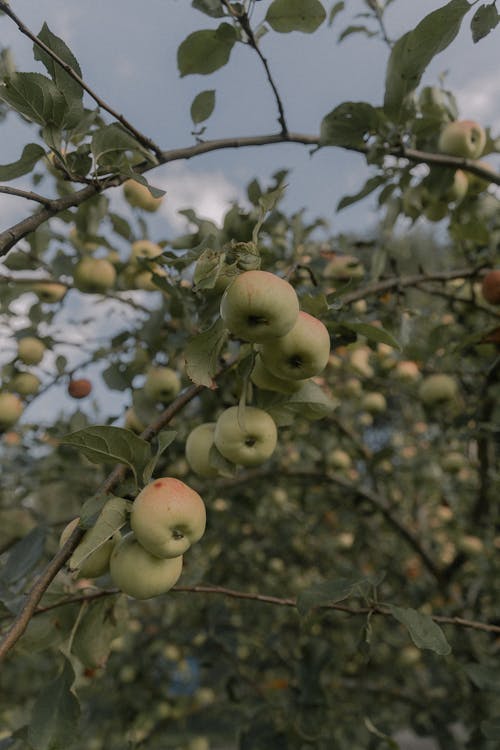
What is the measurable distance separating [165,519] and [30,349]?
1299 mm

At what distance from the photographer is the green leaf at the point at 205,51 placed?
4.15 ft

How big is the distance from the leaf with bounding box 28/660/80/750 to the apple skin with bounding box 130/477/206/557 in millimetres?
362

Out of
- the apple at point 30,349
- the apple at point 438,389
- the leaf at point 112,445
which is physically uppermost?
the leaf at point 112,445

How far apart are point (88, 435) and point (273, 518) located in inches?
107

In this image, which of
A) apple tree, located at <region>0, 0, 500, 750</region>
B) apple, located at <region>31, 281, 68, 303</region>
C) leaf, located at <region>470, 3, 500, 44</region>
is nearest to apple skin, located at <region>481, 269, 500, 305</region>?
apple tree, located at <region>0, 0, 500, 750</region>

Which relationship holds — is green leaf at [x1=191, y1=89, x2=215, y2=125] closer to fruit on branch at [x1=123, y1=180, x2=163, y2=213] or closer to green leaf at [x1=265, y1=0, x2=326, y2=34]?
green leaf at [x1=265, y1=0, x2=326, y2=34]

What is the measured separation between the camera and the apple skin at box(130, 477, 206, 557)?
848mm

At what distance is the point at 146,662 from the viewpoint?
2990mm

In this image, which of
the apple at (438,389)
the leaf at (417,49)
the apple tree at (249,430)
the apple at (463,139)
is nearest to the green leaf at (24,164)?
the apple tree at (249,430)

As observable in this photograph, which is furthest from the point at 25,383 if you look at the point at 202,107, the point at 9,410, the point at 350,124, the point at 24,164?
the point at 350,124

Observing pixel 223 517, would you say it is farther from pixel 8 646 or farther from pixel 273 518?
pixel 8 646

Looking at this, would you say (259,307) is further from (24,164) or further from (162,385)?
(162,385)

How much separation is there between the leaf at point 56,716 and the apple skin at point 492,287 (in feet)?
4.77

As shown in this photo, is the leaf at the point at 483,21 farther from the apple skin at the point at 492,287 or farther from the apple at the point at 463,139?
the apple skin at the point at 492,287
